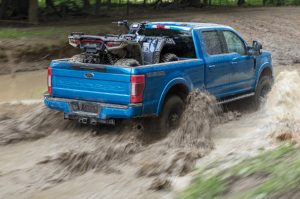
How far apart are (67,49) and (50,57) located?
0.63 meters

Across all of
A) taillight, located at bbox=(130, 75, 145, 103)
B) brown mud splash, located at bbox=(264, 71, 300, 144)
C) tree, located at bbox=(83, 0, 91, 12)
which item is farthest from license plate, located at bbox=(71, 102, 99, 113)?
tree, located at bbox=(83, 0, 91, 12)

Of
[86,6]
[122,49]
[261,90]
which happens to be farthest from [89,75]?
[86,6]

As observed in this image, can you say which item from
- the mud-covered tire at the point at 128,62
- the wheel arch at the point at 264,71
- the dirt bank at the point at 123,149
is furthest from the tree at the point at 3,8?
the mud-covered tire at the point at 128,62

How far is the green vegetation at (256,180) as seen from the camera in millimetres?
3791

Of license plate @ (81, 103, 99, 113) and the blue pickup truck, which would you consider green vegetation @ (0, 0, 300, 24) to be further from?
license plate @ (81, 103, 99, 113)

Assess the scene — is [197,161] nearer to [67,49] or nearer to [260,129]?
[260,129]

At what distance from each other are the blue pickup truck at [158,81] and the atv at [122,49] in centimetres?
29

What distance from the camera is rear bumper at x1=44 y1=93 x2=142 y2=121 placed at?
828 centimetres

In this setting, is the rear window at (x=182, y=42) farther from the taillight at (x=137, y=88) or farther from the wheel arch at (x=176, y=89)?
the taillight at (x=137, y=88)

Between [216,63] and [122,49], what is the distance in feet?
6.12

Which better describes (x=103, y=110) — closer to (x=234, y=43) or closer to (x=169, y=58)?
(x=169, y=58)

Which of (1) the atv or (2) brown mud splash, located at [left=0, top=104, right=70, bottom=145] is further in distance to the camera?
(2) brown mud splash, located at [left=0, top=104, right=70, bottom=145]

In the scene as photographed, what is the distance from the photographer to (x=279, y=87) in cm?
1196

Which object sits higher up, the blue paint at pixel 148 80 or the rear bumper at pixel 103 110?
the blue paint at pixel 148 80
